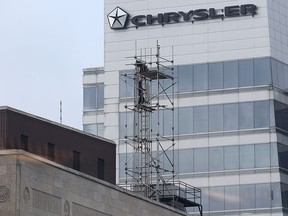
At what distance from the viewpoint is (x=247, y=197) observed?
399 feet

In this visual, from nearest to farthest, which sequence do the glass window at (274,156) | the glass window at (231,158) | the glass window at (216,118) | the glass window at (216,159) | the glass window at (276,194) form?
the glass window at (276,194) < the glass window at (274,156) < the glass window at (231,158) < the glass window at (216,159) < the glass window at (216,118)

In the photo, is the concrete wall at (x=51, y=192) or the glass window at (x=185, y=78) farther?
the glass window at (x=185, y=78)

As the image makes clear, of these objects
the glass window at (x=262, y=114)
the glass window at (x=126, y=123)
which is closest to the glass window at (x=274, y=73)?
the glass window at (x=262, y=114)

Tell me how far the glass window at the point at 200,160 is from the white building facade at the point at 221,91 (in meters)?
0.08

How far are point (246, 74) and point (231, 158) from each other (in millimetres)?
7084

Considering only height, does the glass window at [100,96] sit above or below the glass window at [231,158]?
above

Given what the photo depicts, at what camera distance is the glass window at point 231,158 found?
4838 inches

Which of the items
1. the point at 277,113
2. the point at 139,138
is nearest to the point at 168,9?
the point at 277,113

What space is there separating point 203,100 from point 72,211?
157 feet

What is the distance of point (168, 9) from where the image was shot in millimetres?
128000

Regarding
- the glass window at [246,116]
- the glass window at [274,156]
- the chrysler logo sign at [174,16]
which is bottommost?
the glass window at [274,156]

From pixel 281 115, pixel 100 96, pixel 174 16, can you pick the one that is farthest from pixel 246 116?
pixel 100 96

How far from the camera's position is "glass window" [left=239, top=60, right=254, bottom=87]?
406 feet

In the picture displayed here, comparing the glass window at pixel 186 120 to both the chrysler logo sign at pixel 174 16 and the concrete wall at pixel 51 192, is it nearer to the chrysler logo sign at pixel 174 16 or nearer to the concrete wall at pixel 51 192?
the chrysler logo sign at pixel 174 16
